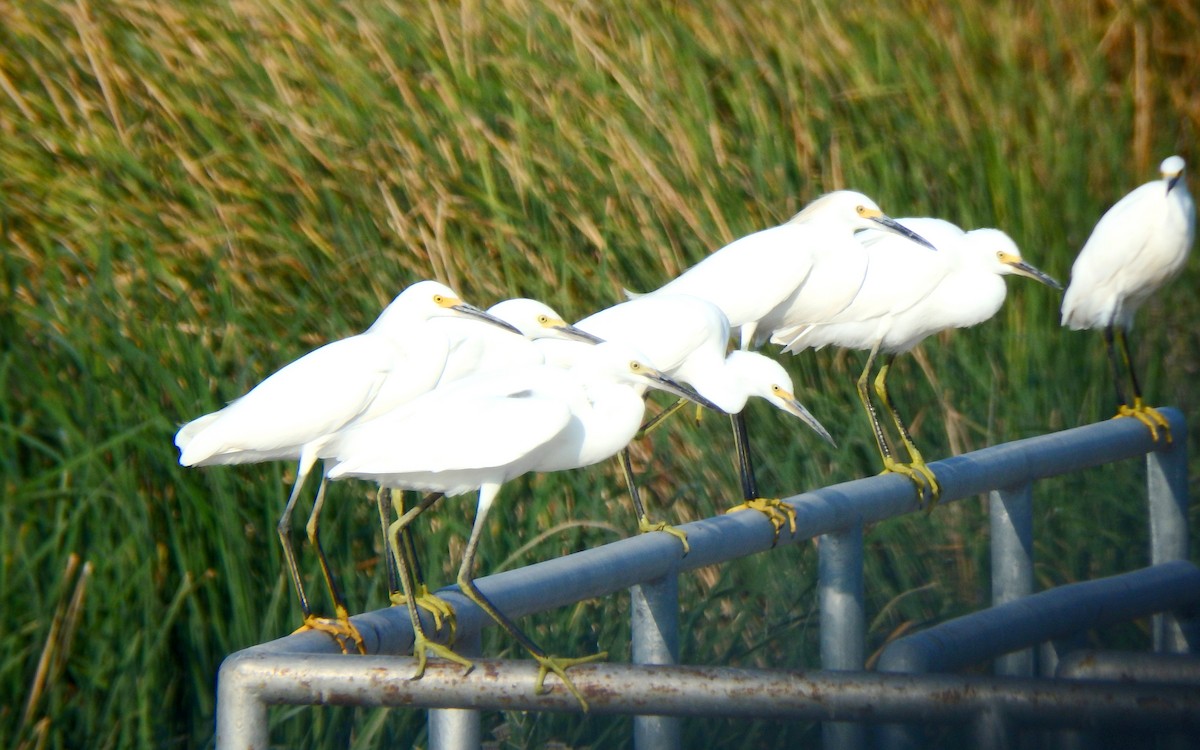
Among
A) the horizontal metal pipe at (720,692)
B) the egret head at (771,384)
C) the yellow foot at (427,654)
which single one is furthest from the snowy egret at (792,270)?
the horizontal metal pipe at (720,692)

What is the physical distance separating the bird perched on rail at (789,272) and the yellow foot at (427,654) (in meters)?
1.83

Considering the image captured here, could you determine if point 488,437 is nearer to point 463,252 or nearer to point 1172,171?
point 463,252

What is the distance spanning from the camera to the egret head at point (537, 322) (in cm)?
335

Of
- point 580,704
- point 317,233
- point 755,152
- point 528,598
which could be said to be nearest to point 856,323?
point 755,152

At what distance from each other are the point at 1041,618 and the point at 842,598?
0.57 m

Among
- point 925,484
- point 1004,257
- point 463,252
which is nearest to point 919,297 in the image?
point 1004,257

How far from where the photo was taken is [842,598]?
265 centimetres

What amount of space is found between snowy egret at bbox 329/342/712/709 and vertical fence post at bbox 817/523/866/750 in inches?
16.3

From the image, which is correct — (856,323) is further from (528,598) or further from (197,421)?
(528,598)

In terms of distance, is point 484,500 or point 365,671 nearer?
point 365,671

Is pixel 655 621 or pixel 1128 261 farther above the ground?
pixel 1128 261

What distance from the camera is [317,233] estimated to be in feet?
14.6

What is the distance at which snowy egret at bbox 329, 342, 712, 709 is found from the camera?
2254 mm

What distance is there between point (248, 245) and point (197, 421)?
1.53m
